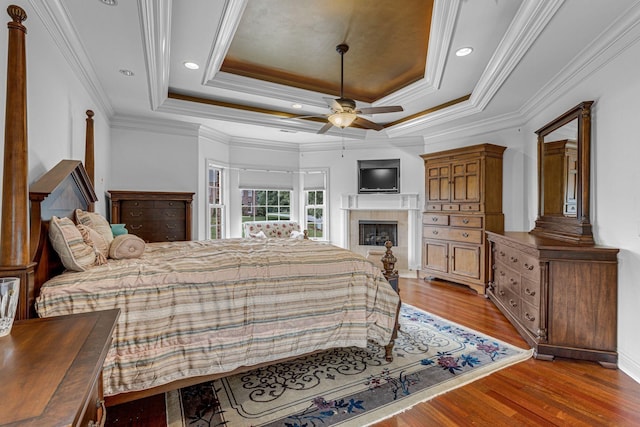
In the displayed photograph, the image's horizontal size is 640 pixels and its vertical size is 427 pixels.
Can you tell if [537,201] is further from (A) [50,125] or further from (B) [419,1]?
(A) [50,125]

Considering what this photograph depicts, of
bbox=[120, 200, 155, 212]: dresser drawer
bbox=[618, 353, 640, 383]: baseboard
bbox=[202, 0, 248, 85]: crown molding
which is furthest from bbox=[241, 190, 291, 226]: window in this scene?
bbox=[618, 353, 640, 383]: baseboard

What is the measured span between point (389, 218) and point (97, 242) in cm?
483

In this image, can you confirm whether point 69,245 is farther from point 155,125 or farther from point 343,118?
point 155,125

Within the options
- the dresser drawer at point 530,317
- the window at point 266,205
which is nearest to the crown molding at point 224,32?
the window at point 266,205

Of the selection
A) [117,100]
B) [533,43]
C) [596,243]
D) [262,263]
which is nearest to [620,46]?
[533,43]

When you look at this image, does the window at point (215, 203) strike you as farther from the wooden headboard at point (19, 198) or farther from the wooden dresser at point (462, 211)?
the wooden headboard at point (19, 198)

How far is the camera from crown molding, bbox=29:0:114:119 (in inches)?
80.0

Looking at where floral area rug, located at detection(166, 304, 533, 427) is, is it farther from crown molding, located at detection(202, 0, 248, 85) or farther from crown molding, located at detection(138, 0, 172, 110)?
crown molding, located at detection(202, 0, 248, 85)

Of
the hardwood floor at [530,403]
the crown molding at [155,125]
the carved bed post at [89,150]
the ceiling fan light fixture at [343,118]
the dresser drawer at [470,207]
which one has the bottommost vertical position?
the hardwood floor at [530,403]

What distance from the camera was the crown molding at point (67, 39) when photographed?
2.03m

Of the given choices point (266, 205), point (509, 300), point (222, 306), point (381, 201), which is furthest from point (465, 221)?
point (222, 306)

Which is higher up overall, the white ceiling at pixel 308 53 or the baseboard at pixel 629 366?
the white ceiling at pixel 308 53

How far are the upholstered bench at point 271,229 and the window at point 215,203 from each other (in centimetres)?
47

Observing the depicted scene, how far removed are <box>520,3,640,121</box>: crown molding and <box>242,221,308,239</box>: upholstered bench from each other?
4.03 m
